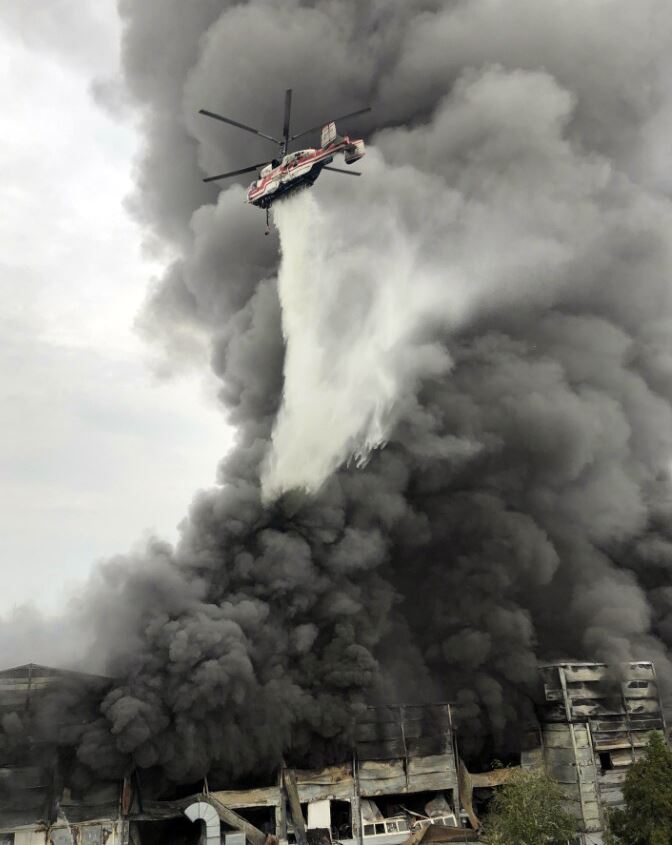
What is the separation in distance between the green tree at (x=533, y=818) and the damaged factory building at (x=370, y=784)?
518 centimetres

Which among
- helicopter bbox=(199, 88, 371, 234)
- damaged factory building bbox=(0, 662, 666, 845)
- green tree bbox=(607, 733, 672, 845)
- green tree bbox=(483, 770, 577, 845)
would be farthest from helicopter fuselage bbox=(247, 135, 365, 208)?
green tree bbox=(483, 770, 577, 845)

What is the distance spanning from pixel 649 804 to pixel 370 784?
43.1ft

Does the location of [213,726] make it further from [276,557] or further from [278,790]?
[276,557]

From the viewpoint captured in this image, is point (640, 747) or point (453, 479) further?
point (453, 479)

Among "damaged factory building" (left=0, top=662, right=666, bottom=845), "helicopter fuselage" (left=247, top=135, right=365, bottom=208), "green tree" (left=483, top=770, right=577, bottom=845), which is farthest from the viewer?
"helicopter fuselage" (left=247, top=135, right=365, bottom=208)

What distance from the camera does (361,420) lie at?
130ft

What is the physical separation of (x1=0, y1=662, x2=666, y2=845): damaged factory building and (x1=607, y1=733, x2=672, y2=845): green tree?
877 cm

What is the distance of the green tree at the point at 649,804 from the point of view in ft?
85.1

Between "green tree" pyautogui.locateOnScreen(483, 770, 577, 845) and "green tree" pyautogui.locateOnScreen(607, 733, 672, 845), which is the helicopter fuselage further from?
"green tree" pyautogui.locateOnScreen(483, 770, 577, 845)

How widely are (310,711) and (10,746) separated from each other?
483 inches

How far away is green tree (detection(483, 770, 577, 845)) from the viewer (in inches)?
1121

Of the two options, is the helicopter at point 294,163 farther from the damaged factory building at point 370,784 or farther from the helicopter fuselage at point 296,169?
the damaged factory building at point 370,784

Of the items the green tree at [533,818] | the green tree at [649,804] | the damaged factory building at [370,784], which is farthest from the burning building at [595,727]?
the green tree at [649,804]

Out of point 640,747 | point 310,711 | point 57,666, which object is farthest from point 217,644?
point 640,747
